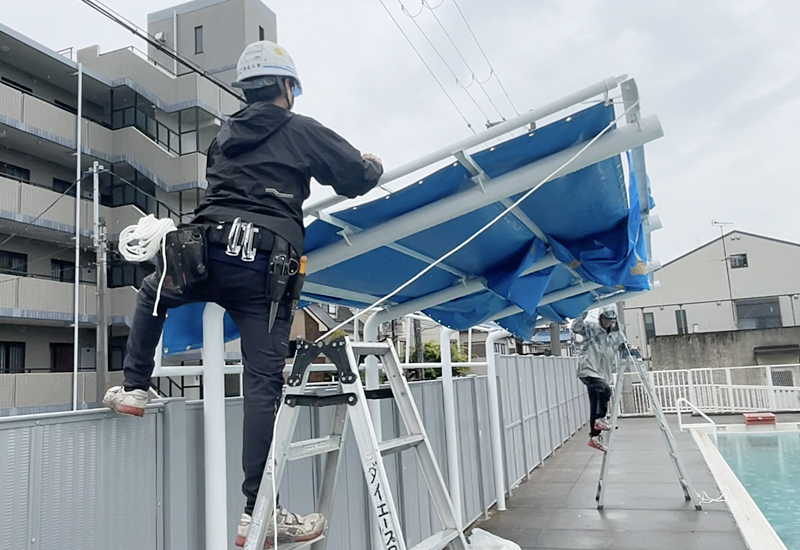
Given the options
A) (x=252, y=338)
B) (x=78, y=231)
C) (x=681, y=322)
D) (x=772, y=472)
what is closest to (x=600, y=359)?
(x=772, y=472)

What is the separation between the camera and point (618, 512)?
247 inches

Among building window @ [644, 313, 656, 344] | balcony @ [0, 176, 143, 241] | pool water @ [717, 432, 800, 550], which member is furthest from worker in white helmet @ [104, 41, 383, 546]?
building window @ [644, 313, 656, 344]

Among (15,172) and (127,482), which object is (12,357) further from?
(127,482)

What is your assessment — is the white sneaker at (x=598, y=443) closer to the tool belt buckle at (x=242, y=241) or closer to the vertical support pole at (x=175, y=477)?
the vertical support pole at (x=175, y=477)

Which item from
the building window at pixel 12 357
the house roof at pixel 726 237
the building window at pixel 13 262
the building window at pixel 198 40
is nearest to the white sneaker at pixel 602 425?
the building window at pixel 12 357

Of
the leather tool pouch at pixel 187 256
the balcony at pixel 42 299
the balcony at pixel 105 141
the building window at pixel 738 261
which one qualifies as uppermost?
the balcony at pixel 105 141

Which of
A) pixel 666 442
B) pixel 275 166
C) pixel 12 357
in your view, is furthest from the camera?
pixel 12 357

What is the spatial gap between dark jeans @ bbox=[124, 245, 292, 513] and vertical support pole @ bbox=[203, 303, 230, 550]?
0.26 m

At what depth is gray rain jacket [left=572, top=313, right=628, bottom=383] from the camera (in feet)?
22.8

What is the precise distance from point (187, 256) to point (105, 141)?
18.4 meters

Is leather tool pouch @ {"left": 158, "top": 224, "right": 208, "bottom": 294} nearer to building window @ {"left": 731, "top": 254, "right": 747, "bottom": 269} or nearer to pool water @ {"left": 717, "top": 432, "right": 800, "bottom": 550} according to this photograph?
pool water @ {"left": 717, "top": 432, "right": 800, "bottom": 550}

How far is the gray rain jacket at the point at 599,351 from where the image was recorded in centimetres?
694

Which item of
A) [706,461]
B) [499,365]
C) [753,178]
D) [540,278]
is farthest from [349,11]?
[753,178]

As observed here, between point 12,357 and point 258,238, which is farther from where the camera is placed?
point 12,357
